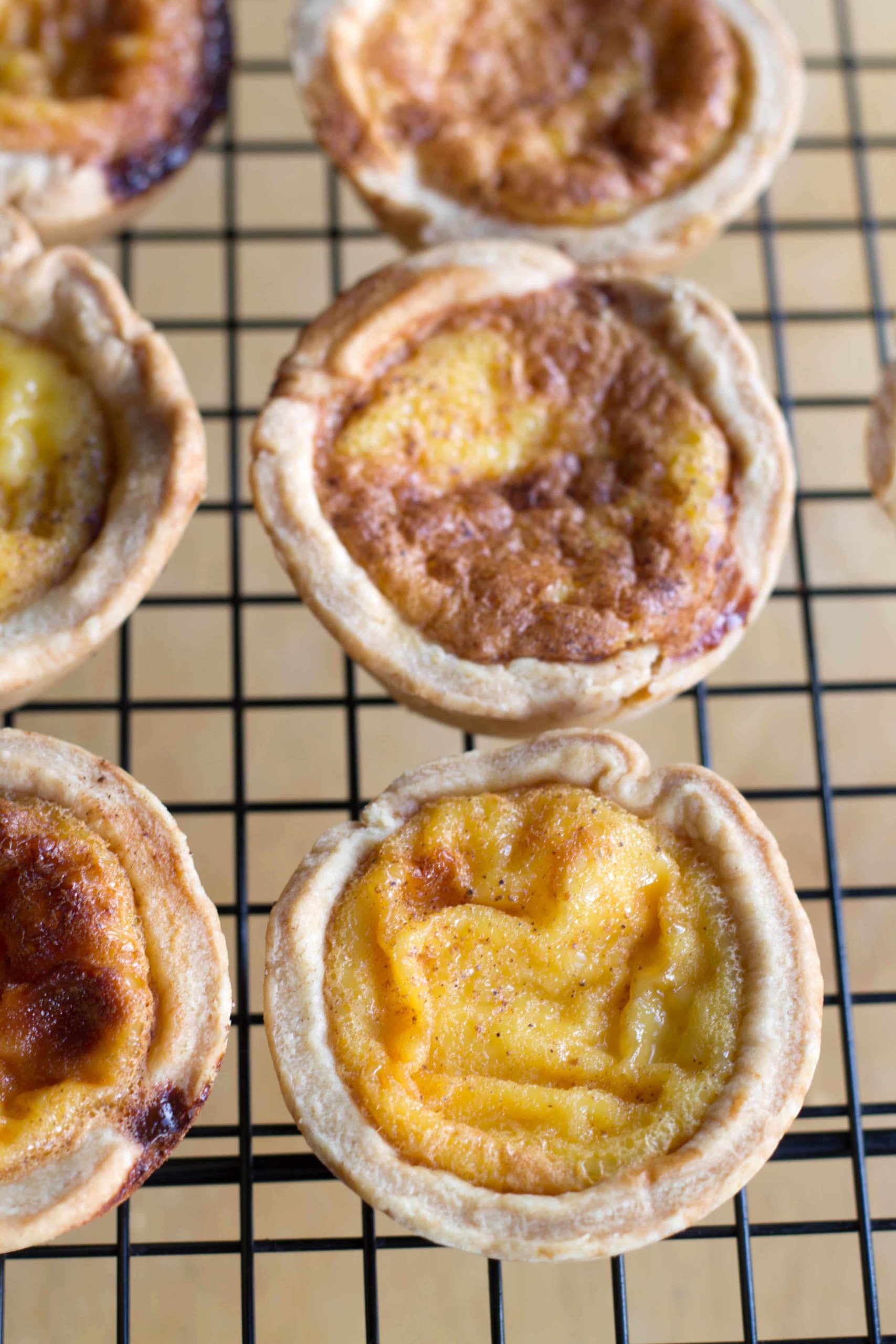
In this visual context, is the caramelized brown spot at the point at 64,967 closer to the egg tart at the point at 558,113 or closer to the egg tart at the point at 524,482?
the egg tart at the point at 524,482

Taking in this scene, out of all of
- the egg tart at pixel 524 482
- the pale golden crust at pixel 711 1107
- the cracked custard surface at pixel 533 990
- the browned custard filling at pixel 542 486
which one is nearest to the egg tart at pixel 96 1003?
the pale golden crust at pixel 711 1107

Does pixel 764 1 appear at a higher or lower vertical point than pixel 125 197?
higher

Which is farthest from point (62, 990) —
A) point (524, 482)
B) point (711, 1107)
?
point (524, 482)

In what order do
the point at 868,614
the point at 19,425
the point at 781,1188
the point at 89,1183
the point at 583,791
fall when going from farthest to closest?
the point at 868,614 < the point at 781,1188 < the point at 19,425 < the point at 583,791 < the point at 89,1183

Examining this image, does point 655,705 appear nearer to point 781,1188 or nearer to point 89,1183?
point 89,1183

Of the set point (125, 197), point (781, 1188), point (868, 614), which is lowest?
point (781, 1188)

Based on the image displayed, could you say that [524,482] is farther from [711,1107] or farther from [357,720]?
[711,1107]

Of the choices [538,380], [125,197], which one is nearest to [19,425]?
[125,197]
